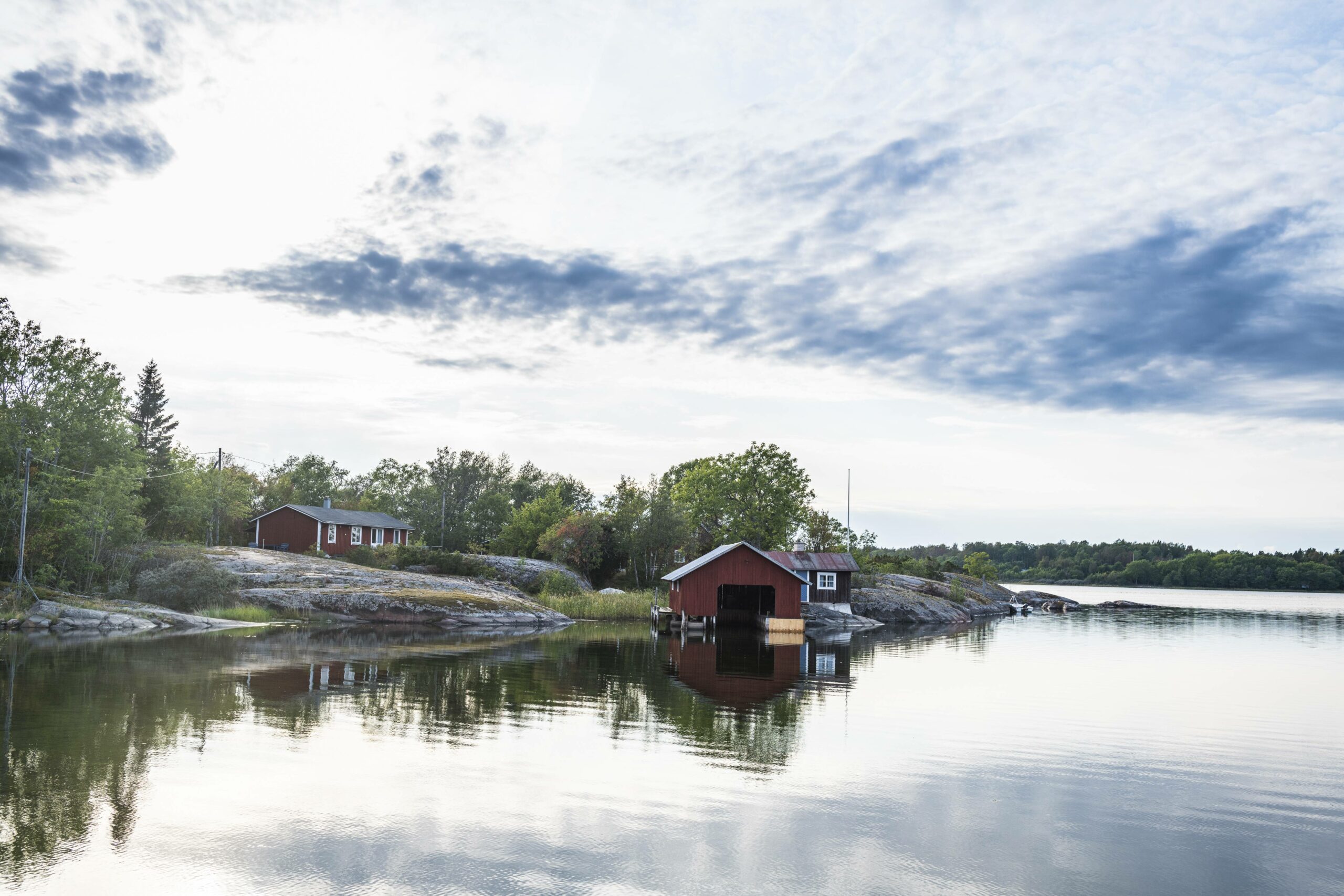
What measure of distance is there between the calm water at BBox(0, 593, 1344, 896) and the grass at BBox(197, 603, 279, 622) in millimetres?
13869

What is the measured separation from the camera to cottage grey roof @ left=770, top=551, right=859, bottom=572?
227 feet

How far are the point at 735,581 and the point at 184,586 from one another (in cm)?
3327

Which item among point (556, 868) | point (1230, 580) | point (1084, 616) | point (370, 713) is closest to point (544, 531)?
point (1084, 616)

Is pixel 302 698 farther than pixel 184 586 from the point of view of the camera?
No

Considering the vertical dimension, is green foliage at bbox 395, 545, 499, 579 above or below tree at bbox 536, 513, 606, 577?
below

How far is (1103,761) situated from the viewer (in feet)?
62.7

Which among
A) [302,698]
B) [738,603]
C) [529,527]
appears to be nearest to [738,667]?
[302,698]

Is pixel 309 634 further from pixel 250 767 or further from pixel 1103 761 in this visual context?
pixel 1103 761

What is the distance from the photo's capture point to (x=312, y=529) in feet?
265

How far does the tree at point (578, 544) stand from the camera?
82188 millimetres

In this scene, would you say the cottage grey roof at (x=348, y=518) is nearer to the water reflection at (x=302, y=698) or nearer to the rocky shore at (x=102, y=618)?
the rocky shore at (x=102, y=618)

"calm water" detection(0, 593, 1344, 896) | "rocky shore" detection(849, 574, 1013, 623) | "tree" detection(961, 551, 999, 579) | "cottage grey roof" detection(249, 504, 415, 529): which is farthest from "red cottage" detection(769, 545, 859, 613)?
"tree" detection(961, 551, 999, 579)

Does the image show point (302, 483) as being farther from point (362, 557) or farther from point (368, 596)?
point (368, 596)

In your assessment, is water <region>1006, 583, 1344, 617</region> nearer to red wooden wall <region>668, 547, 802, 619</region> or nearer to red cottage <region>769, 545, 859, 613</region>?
red cottage <region>769, 545, 859, 613</region>
